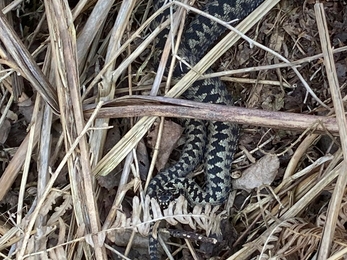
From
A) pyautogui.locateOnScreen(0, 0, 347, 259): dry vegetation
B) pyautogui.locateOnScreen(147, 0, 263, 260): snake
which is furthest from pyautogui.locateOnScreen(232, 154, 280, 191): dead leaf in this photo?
pyautogui.locateOnScreen(147, 0, 263, 260): snake

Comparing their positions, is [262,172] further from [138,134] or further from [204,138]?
[138,134]

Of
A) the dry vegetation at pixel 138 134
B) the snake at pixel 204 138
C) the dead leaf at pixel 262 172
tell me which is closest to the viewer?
the dry vegetation at pixel 138 134

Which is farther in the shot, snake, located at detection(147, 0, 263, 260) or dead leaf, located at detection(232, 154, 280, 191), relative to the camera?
snake, located at detection(147, 0, 263, 260)

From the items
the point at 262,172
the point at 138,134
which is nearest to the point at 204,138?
the point at 262,172

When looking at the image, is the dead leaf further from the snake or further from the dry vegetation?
the snake

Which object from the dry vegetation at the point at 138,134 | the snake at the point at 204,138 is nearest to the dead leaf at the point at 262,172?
the dry vegetation at the point at 138,134

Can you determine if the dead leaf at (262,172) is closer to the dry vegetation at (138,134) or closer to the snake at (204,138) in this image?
the dry vegetation at (138,134)

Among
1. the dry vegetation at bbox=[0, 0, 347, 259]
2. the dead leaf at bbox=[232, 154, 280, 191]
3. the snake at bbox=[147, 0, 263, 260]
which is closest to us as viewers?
the dry vegetation at bbox=[0, 0, 347, 259]
